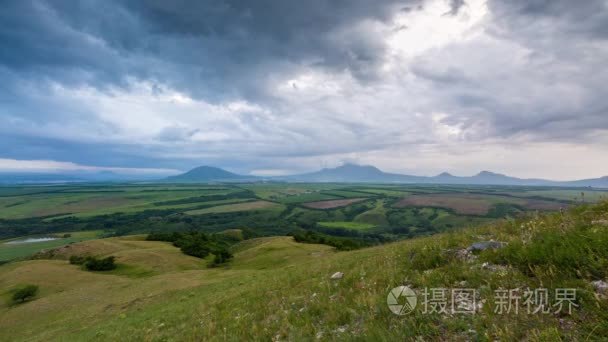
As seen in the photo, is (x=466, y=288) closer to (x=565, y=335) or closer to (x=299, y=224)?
(x=565, y=335)

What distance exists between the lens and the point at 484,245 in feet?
27.1

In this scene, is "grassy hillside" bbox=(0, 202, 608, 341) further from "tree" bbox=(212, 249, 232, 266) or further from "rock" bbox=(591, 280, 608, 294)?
"tree" bbox=(212, 249, 232, 266)

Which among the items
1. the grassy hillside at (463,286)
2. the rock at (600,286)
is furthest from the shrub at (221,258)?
the rock at (600,286)

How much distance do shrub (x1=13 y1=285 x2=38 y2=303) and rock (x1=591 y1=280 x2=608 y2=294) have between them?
5986cm

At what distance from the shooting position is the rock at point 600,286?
14.6 ft

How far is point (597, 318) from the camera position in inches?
154

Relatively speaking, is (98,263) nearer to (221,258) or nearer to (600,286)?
(221,258)

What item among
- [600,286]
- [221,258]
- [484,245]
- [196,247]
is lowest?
[196,247]

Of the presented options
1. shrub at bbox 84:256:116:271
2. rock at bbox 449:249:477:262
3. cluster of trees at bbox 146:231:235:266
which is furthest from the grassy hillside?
shrub at bbox 84:256:116:271

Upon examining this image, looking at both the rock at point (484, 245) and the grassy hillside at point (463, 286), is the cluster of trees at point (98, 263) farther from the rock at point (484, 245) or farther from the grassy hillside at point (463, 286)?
the rock at point (484, 245)

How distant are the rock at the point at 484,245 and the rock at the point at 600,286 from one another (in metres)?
3.21

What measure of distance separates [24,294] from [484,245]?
5886 cm

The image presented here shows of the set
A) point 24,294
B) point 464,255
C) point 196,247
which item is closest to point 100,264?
point 24,294

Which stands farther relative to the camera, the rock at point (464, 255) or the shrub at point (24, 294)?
the shrub at point (24, 294)
